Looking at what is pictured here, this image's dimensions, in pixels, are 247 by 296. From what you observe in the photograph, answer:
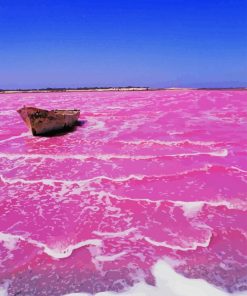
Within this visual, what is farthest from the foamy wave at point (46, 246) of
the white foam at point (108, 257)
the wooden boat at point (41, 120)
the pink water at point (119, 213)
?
the wooden boat at point (41, 120)

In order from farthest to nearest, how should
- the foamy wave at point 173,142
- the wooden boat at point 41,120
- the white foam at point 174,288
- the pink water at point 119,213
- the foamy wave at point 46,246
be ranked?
the wooden boat at point 41,120 → the foamy wave at point 173,142 → the foamy wave at point 46,246 → the pink water at point 119,213 → the white foam at point 174,288

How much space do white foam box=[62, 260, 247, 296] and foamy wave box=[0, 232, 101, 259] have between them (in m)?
1.14

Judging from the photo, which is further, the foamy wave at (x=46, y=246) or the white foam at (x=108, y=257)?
the foamy wave at (x=46, y=246)

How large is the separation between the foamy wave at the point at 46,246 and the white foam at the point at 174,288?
114 cm

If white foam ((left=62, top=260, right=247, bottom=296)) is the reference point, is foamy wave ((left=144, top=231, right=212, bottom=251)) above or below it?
below

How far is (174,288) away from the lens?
4.61 m

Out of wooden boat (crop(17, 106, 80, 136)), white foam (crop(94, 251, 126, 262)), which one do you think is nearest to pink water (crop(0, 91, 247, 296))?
white foam (crop(94, 251, 126, 262))

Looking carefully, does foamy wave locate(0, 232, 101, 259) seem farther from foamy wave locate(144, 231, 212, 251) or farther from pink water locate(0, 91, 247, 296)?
foamy wave locate(144, 231, 212, 251)

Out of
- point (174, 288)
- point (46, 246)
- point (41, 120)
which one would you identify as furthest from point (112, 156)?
point (174, 288)

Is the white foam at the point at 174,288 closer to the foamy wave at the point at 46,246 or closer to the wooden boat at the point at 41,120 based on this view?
the foamy wave at the point at 46,246

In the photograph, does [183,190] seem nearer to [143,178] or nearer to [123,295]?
[143,178]

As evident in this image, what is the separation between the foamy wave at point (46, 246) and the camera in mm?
5587

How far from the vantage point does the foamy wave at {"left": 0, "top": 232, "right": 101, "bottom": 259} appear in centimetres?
559

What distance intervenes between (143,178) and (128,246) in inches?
140
